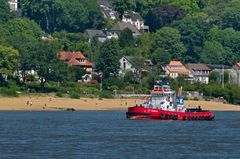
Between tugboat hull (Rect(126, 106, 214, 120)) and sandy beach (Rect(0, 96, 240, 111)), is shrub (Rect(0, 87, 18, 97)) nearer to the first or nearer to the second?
sandy beach (Rect(0, 96, 240, 111))

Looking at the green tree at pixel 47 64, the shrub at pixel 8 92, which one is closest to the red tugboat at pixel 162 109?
the shrub at pixel 8 92

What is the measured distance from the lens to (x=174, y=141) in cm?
11219

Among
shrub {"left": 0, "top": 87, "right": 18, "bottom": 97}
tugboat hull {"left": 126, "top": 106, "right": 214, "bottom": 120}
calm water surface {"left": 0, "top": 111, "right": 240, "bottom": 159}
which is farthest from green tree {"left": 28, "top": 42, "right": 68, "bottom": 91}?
tugboat hull {"left": 126, "top": 106, "right": 214, "bottom": 120}

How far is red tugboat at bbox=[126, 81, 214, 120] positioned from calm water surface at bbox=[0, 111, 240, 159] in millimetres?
1847

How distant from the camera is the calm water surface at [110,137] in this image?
9912cm

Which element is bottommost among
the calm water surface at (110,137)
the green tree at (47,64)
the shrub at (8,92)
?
the calm water surface at (110,137)

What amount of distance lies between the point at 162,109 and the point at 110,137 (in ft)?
112

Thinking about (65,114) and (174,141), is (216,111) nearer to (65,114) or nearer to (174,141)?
(65,114)

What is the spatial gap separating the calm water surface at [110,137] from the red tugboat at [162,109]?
72.7 inches

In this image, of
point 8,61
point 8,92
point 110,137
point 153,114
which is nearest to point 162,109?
point 153,114

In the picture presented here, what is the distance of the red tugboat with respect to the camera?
14738 centimetres

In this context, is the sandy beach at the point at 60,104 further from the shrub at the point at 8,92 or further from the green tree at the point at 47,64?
the green tree at the point at 47,64

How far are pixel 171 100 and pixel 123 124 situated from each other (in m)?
12.9

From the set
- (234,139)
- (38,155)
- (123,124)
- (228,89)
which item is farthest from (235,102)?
(38,155)
